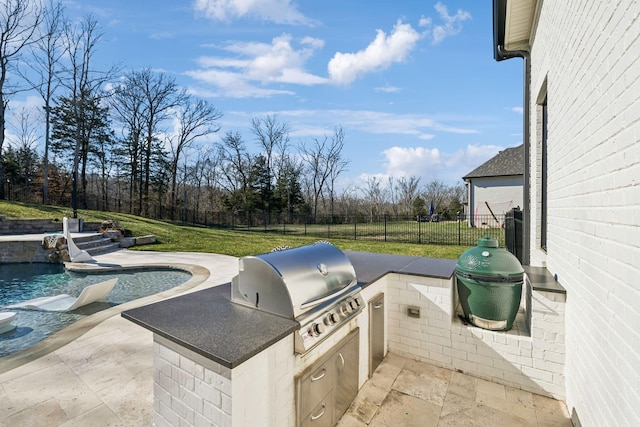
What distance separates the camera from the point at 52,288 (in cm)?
675

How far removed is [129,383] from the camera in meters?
2.62

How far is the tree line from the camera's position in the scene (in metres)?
16.8

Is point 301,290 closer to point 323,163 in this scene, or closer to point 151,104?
point 151,104

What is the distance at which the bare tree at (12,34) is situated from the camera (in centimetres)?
1473

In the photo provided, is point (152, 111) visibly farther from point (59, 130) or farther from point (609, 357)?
point (609, 357)

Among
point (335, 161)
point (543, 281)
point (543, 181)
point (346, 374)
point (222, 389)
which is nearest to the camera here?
point (222, 389)

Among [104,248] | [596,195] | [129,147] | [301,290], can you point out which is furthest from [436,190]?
[301,290]

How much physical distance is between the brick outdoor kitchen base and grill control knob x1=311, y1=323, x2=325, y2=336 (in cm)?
16

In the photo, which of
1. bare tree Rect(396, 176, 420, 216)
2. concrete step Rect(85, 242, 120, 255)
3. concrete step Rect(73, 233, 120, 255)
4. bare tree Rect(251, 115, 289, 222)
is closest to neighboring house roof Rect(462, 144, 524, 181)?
bare tree Rect(396, 176, 420, 216)

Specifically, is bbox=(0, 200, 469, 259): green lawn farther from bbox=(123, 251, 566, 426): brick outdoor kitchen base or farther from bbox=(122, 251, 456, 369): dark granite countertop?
bbox=(122, 251, 456, 369): dark granite countertop

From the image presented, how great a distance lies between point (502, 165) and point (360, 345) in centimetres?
1888

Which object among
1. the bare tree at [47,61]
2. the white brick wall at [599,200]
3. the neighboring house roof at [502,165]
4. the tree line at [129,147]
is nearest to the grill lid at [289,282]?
the white brick wall at [599,200]

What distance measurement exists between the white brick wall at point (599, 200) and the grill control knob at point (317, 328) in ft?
4.85

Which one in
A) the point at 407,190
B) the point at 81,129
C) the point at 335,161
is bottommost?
the point at 407,190
